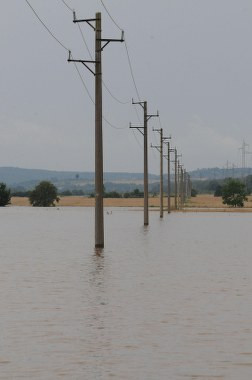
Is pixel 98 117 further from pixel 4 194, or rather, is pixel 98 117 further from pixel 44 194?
pixel 44 194

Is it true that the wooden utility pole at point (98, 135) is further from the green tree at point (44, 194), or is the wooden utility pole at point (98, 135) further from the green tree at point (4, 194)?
the green tree at point (44, 194)

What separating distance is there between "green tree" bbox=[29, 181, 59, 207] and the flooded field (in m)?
155

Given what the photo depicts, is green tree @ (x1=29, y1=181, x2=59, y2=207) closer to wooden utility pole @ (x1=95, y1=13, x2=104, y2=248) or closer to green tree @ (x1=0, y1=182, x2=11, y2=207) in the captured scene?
green tree @ (x1=0, y1=182, x2=11, y2=207)

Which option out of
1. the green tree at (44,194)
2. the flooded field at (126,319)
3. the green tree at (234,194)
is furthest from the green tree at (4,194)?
the flooded field at (126,319)

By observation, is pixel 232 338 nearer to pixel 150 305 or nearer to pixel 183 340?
pixel 183 340

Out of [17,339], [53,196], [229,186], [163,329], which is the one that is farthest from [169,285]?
[53,196]

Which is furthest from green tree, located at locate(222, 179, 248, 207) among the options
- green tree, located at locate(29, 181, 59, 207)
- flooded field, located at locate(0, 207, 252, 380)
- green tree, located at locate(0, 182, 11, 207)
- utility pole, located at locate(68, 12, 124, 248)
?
flooded field, located at locate(0, 207, 252, 380)

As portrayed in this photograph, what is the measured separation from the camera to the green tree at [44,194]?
186000mm

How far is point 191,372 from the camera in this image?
428 inches

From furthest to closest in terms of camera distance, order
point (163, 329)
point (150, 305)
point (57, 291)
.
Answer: point (57, 291) → point (150, 305) → point (163, 329)

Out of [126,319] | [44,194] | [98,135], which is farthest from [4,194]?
[126,319]

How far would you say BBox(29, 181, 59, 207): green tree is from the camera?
18600 centimetres

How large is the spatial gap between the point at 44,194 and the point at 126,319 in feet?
565

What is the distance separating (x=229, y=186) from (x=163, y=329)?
514 ft
